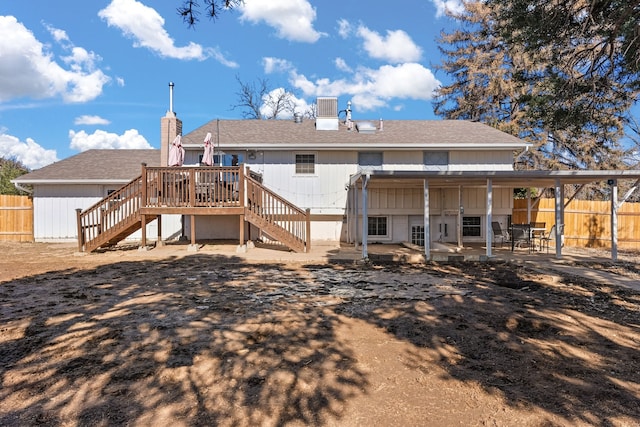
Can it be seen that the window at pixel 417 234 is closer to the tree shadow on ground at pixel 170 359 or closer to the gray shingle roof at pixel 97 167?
the tree shadow on ground at pixel 170 359

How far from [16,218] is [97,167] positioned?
148 inches

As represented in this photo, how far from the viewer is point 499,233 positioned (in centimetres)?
1262

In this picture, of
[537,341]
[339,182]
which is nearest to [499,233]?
[339,182]

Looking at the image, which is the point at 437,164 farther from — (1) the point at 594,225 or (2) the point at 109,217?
(2) the point at 109,217

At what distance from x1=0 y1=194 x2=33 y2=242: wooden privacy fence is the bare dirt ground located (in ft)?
32.2

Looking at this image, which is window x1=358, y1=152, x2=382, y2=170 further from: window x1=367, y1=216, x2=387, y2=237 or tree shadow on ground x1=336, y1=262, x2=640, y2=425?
tree shadow on ground x1=336, y1=262, x2=640, y2=425

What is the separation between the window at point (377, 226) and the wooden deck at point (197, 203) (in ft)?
11.3

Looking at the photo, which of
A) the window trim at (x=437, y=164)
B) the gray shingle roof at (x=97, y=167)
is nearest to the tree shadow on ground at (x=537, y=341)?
the window trim at (x=437, y=164)

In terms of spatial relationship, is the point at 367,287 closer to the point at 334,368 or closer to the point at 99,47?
the point at 334,368

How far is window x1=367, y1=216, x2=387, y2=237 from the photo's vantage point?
46.9 feet

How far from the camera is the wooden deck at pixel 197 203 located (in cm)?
1142

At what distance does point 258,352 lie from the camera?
3.93m

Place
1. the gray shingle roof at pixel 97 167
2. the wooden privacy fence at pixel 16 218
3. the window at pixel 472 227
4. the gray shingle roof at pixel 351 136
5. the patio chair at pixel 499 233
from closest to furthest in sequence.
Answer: the patio chair at pixel 499 233 < the gray shingle roof at pixel 351 136 < the window at pixel 472 227 < the gray shingle roof at pixel 97 167 < the wooden privacy fence at pixel 16 218

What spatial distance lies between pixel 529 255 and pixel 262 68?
23.1 metres
